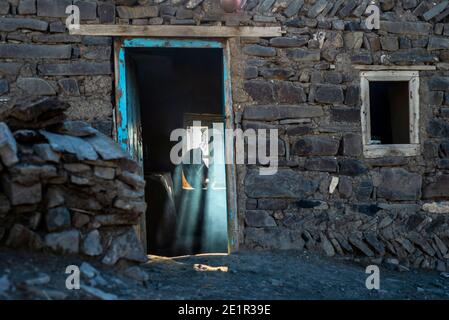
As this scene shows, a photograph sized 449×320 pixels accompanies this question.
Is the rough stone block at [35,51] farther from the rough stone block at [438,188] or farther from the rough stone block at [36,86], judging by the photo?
the rough stone block at [438,188]

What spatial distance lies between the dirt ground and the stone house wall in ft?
1.09

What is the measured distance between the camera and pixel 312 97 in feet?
15.6

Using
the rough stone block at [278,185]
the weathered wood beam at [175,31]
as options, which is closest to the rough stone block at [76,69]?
the weathered wood beam at [175,31]

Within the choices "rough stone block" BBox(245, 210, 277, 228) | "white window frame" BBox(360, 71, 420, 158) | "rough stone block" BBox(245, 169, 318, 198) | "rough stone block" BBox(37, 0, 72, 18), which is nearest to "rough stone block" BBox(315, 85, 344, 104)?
"white window frame" BBox(360, 71, 420, 158)

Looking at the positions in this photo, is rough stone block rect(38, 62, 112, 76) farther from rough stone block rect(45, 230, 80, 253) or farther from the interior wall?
the interior wall

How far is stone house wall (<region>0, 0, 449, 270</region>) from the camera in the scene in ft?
14.4

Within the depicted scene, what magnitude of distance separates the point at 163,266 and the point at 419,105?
10.6 ft

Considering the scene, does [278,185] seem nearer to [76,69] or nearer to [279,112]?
[279,112]

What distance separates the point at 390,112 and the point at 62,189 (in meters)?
3.90

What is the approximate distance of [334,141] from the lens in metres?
4.78

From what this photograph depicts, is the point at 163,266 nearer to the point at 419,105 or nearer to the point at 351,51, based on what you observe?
the point at 351,51

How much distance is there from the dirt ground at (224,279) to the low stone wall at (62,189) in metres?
0.13

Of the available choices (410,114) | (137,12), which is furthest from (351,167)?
(137,12)

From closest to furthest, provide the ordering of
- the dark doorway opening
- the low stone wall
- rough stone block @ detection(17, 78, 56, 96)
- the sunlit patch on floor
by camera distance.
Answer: the low stone wall
the sunlit patch on floor
rough stone block @ detection(17, 78, 56, 96)
the dark doorway opening
